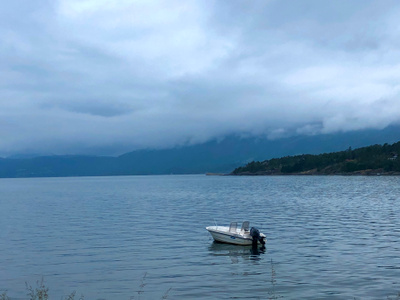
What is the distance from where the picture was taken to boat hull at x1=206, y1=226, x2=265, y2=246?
43.1 meters

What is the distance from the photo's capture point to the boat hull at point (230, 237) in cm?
4306

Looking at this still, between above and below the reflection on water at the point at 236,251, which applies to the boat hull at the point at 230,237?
above

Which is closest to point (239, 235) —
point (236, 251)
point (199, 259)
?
point (236, 251)

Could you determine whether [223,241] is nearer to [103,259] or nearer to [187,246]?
[187,246]

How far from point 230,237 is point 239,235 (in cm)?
121

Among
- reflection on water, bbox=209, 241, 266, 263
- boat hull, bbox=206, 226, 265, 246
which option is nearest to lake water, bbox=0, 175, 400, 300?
reflection on water, bbox=209, 241, 266, 263

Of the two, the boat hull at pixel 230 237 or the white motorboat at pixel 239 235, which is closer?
the white motorboat at pixel 239 235

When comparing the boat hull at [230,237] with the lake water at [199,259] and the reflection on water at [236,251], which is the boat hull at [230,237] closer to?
the reflection on water at [236,251]

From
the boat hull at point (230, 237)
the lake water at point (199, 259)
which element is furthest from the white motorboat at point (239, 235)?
the lake water at point (199, 259)

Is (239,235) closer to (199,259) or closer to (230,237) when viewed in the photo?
(230,237)

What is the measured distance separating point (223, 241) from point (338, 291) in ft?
60.8

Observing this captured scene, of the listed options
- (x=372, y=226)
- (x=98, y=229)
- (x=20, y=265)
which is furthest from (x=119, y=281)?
(x=372, y=226)

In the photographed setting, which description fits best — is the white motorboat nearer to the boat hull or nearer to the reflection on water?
the boat hull

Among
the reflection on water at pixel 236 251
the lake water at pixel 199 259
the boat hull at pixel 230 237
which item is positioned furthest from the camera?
the boat hull at pixel 230 237
